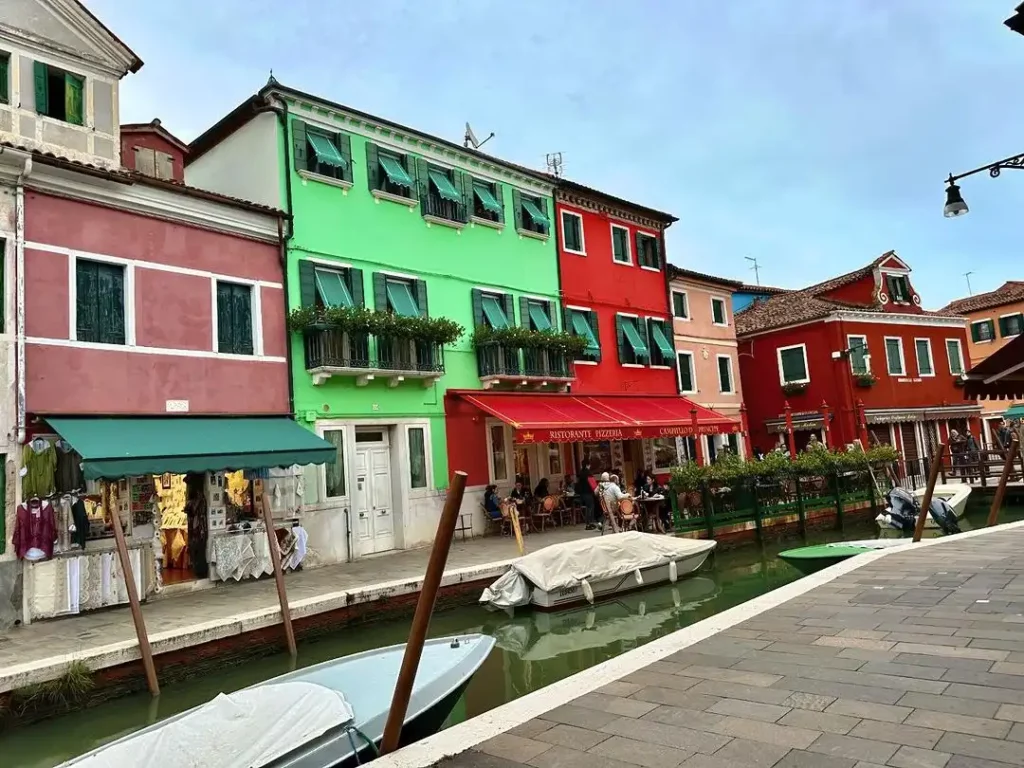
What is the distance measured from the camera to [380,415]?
54.4 feet

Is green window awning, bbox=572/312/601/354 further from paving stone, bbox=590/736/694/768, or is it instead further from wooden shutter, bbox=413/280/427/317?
paving stone, bbox=590/736/694/768

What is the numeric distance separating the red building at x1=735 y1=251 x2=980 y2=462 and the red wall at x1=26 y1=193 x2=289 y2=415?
22.1m

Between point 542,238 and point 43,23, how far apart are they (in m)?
12.5

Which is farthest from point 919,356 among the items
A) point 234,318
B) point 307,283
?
point 234,318

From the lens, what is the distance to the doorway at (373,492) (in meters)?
16.1

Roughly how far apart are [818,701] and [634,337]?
62.1 feet

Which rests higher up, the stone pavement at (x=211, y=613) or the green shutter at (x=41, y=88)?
the green shutter at (x=41, y=88)

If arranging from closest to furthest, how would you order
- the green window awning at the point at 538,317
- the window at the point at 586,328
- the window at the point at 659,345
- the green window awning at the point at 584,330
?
the green window awning at the point at 538,317, the window at the point at 586,328, the green window awning at the point at 584,330, the window at the point at 659,345

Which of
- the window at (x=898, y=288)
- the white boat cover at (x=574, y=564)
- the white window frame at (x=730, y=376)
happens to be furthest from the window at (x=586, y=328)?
the window at (x=898, y=288)

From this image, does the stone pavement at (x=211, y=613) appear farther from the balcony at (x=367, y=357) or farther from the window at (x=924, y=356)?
the window at (x=924, y=356)

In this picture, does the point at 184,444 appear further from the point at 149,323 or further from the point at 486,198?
the point at 486,198

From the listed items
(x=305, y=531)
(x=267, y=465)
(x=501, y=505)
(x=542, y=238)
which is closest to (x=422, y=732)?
(x=267, y=465)

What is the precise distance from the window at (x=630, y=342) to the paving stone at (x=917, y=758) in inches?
755

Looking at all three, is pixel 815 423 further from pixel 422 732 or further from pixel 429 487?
pixel 422 732
